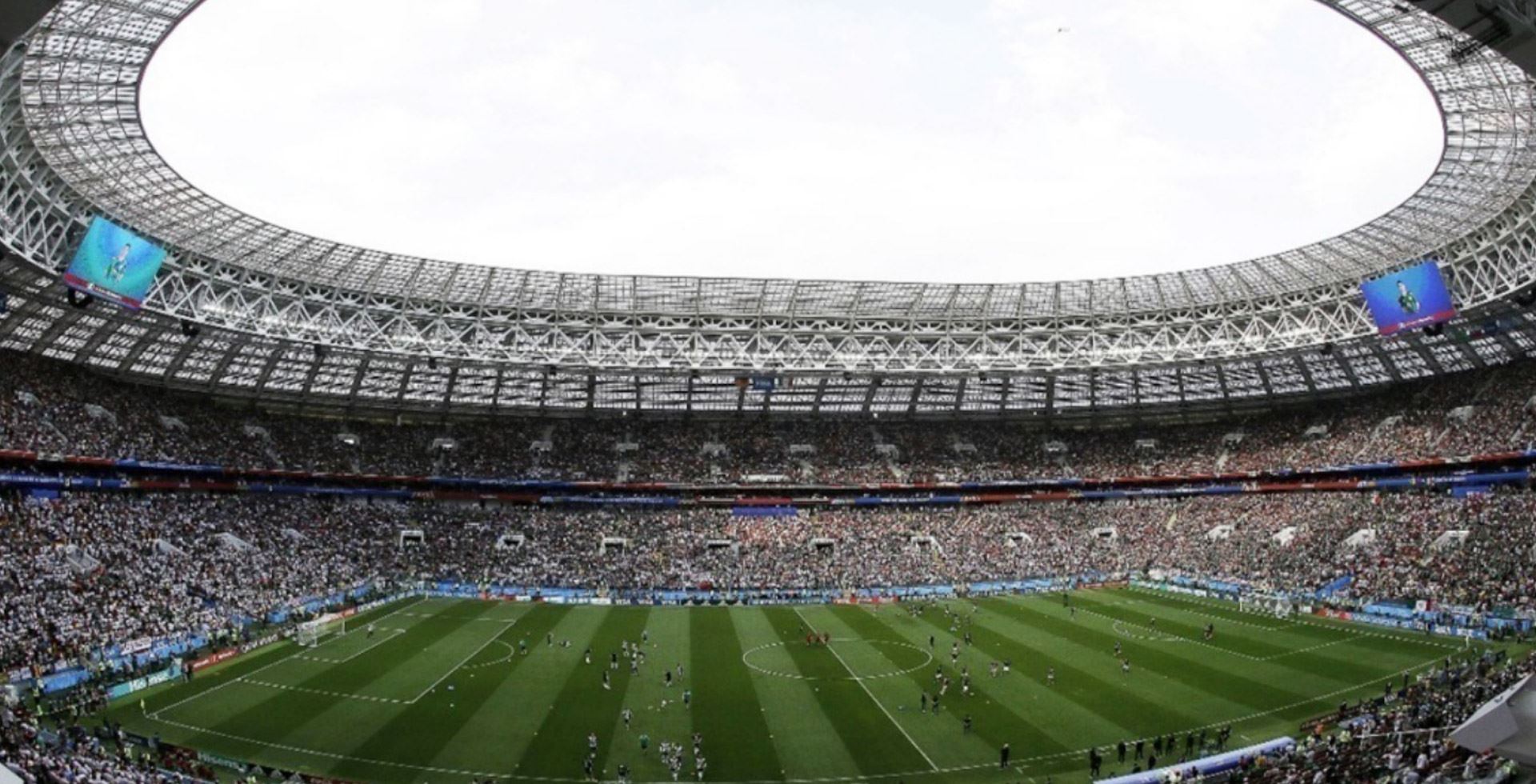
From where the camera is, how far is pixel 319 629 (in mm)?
47625

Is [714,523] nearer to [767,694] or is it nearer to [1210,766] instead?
[767,694]

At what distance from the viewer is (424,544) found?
67312mm

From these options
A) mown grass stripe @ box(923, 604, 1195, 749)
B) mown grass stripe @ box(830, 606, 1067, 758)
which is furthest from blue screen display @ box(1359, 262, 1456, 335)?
mown grass stripe @ box(830, 606, 1067, 758)

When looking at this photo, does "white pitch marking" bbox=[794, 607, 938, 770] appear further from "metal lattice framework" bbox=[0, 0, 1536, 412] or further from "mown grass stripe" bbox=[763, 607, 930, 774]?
"metal lattice framework" bbox=[0, 0, 1536, 412]

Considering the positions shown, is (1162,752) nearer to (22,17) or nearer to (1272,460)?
(22,17)

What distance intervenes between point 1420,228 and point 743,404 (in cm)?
4882

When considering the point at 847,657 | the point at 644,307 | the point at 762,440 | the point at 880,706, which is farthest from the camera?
the point at 762,440

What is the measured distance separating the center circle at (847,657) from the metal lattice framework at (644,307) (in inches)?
826

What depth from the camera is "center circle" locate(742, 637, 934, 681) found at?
3981 centimetres

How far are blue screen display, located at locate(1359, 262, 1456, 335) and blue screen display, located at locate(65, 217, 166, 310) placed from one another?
5875 cm

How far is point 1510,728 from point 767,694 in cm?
2520

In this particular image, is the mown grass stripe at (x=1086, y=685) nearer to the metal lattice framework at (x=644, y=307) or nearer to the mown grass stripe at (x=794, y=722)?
the mown grass stripe at (x=794, y=722)

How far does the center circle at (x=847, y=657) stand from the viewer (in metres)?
39.8

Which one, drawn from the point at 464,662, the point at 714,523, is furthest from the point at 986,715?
the point at 714,523
